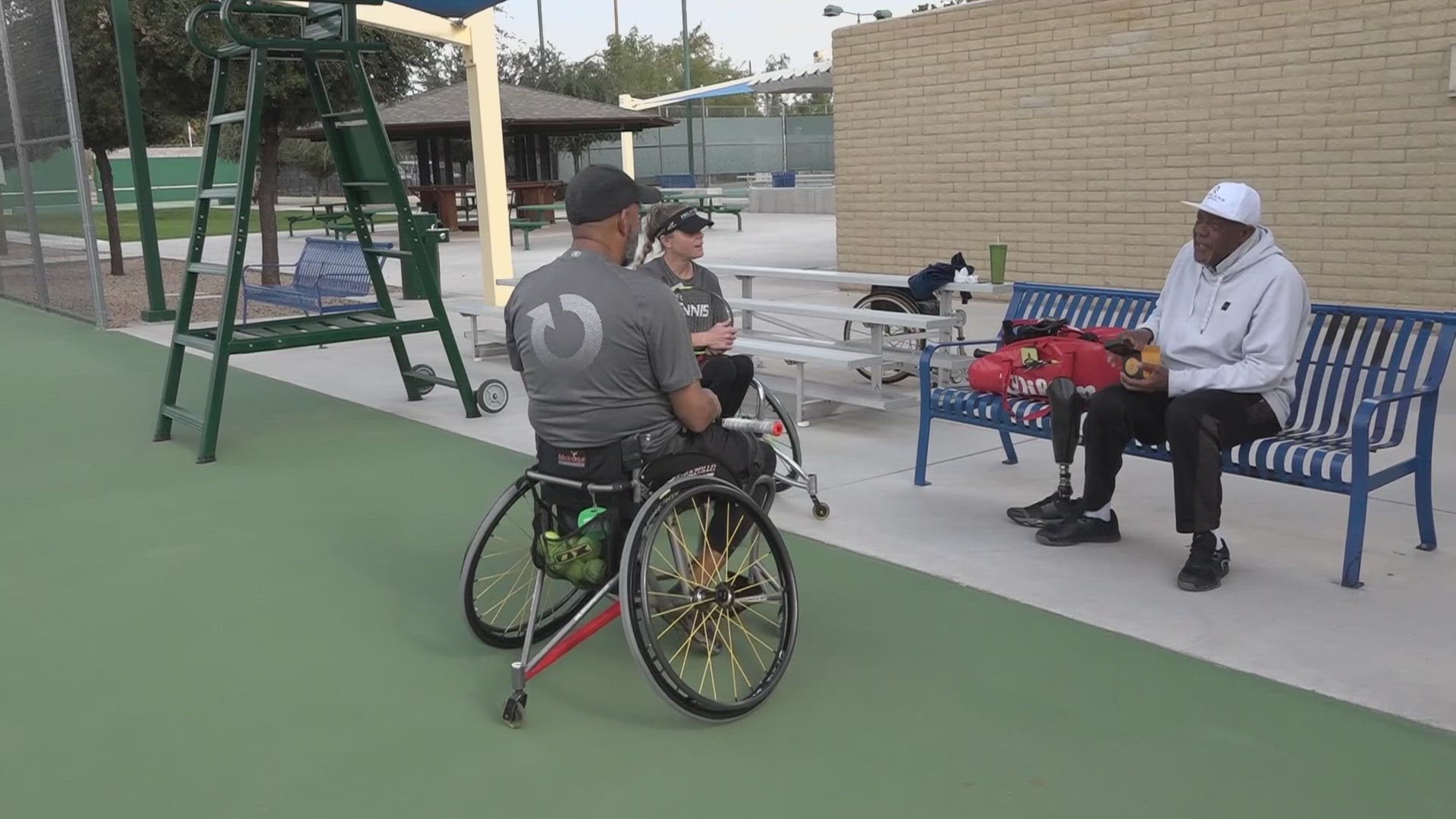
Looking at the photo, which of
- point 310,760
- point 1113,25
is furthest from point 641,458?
point 1113,25

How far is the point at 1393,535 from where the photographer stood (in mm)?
4895

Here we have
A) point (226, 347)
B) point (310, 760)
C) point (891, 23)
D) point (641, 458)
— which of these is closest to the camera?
point (310, 760)

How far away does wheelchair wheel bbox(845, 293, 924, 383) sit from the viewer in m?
8.00

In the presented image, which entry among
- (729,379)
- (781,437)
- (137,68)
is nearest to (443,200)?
(137,68)

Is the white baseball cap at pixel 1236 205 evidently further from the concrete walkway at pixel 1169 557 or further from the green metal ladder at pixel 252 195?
the green metal ladder at pixel 252 195

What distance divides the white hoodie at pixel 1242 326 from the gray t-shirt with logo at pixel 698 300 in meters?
1.95

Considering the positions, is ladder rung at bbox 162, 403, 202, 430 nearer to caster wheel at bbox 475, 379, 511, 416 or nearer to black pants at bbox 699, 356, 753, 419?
caster wheel at bbox 475, 379, 511, 416

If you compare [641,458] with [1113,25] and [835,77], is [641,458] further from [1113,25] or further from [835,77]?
[835,77]

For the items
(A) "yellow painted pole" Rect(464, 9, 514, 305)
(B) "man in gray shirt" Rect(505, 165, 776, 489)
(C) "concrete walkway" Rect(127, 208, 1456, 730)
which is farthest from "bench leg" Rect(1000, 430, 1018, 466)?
(A) "yellow painted pole" Rect(464, 9, 514, 305)

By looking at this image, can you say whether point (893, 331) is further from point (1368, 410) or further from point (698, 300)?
point (1368, 410)

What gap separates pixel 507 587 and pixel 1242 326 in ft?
9.28

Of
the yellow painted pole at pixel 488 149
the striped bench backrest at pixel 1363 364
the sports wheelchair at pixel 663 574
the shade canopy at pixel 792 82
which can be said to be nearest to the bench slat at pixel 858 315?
the striped bench backrest at pixel 1363 364

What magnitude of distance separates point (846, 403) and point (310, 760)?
433 cm

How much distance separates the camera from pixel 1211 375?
4.54m
